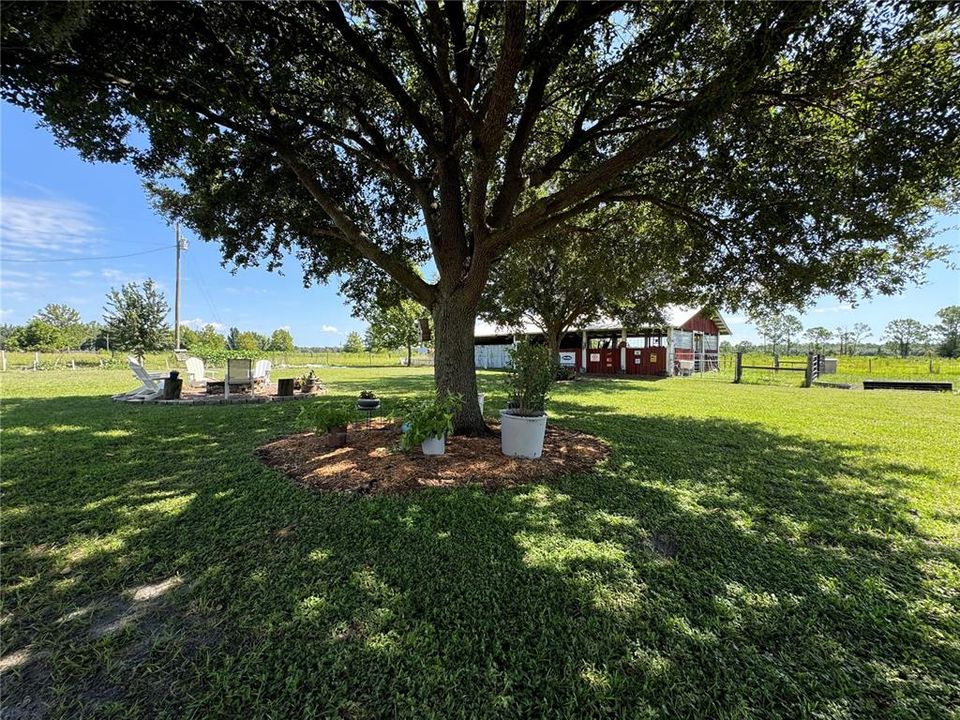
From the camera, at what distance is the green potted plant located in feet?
17.0

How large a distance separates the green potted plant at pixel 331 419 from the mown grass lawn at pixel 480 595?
83cm

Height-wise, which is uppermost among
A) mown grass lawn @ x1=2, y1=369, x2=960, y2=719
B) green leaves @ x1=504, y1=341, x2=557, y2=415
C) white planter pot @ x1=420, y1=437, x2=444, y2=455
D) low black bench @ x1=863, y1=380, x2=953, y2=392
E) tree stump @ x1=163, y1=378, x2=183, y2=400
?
green leaves @ x1=504, y1=341, x2=557, y2=415

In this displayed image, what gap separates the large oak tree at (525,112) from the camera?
3.88 metres

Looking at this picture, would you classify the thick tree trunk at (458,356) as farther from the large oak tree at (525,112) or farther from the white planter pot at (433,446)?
the white planter pot at (433,446)

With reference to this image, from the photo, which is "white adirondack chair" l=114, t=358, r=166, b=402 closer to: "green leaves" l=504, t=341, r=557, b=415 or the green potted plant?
the green potted plant

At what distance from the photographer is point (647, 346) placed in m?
23.8

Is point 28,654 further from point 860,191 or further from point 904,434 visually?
point 904,434

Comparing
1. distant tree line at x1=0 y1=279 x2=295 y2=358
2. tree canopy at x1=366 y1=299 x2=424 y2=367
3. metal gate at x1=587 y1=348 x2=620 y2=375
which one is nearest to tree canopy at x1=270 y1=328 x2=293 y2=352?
distant tree line at x1=0 y1=279 x2=295 y2=358

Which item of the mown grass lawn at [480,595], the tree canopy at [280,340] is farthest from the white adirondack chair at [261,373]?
the tree canopy at [280,340]

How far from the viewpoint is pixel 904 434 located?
23.2 feet

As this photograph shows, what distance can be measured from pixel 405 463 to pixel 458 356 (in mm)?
1857

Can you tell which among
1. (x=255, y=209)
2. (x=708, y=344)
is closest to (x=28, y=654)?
(x=255, y=209)

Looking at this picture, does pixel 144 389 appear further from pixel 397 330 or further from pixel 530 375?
pixel 397 330

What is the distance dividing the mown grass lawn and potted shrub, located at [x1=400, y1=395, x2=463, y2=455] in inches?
37.7
